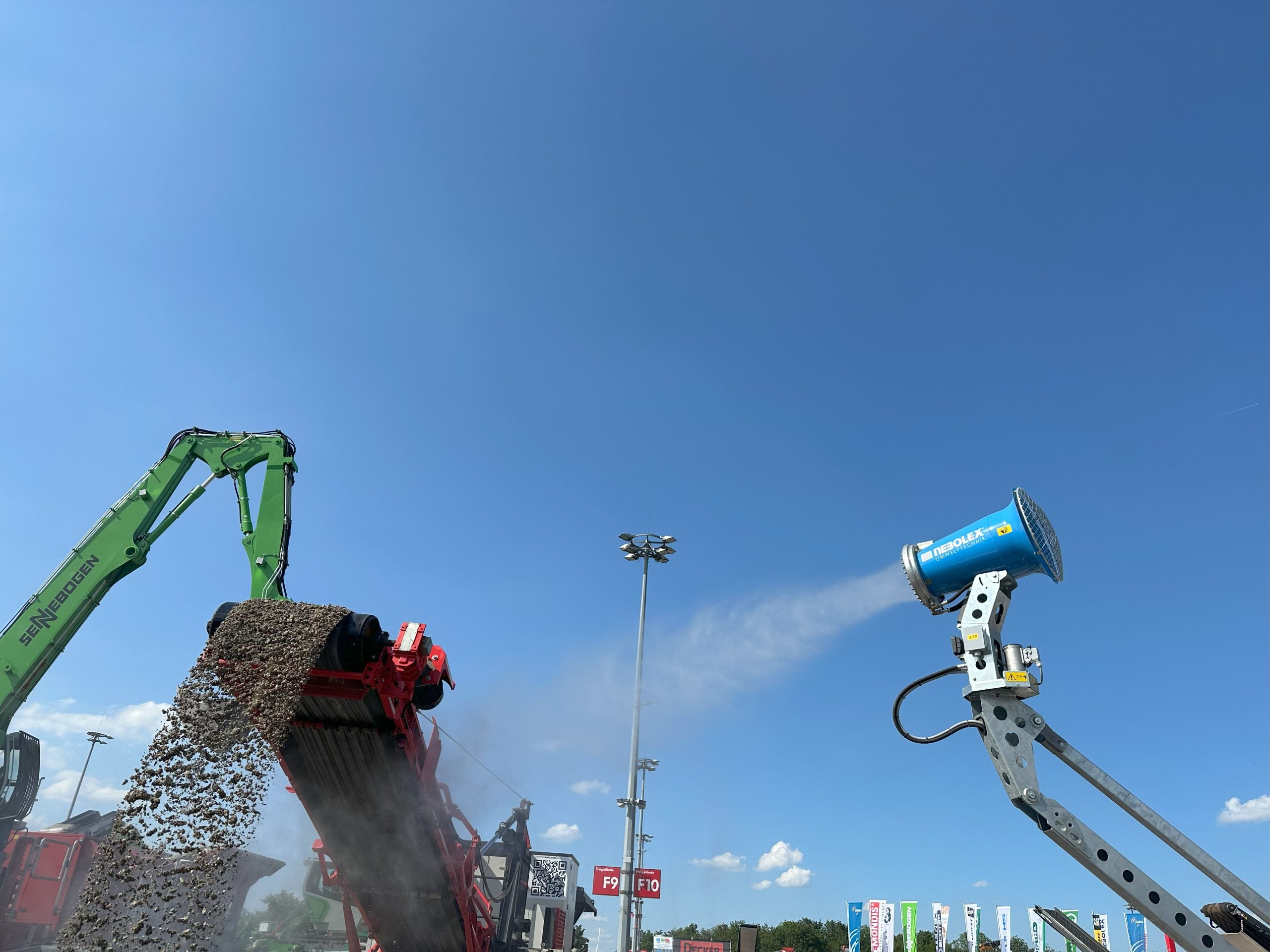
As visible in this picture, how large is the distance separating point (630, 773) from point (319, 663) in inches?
458

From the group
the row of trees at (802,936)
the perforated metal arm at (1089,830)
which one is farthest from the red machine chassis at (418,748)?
the row of trees at (802,936)

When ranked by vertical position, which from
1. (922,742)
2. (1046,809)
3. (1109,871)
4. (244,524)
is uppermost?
(244,524)

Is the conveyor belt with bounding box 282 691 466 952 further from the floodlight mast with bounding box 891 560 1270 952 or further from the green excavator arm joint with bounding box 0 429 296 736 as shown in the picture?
the floodlight mast with bounding box 891 560 1270 952

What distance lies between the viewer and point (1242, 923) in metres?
5.07

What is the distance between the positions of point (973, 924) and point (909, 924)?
304 centimetres

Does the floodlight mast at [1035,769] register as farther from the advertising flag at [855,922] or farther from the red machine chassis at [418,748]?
the advertising flag at [855,922]

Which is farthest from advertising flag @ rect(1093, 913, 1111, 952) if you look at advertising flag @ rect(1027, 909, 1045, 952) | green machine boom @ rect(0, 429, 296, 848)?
green machine boom @ rect(0, 429, 296, 848)

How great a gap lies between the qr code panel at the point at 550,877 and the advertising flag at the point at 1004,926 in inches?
1070

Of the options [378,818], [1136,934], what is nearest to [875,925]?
[1136,934]

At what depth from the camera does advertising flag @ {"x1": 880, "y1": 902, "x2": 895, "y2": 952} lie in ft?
113

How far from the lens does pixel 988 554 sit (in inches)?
253

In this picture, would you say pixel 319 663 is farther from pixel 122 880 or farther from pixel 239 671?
pixel 122 880

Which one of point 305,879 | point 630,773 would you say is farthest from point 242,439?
point 630,773

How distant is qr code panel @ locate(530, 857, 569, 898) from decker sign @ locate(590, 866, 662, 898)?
0.88 metres
